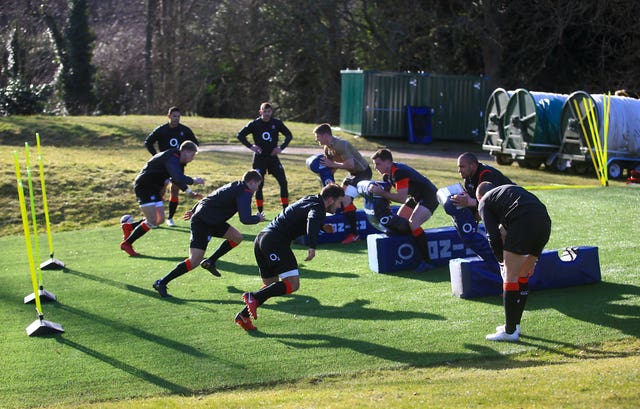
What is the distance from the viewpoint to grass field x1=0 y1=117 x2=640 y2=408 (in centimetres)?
693

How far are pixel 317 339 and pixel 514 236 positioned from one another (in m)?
2.26

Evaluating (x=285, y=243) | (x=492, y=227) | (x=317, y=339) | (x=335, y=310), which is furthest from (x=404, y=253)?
(x=492, y=227)

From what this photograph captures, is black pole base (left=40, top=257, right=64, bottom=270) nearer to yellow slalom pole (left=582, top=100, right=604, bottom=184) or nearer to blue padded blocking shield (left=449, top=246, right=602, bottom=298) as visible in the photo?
blue padded blocking shield (left=449, top=246, right=602, bottom=298)

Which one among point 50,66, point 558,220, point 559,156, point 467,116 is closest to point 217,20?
point 50,66

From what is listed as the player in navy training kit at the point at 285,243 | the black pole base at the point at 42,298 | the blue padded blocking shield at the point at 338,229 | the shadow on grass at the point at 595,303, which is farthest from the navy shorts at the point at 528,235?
the black pole base at the point at 42,298

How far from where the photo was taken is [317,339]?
8.73 m

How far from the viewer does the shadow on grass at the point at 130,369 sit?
295 inches

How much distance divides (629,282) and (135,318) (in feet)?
19.5

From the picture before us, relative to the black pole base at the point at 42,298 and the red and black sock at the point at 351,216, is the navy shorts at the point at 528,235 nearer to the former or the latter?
the red and black sock at the point at 351,216

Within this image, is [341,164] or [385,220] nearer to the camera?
[385,220]

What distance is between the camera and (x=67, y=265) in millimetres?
12695

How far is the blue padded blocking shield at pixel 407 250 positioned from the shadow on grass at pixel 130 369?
4.23 meters

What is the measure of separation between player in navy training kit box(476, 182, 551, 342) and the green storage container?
2160cm

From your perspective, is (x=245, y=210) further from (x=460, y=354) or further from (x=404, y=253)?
(x=460, y=354)
